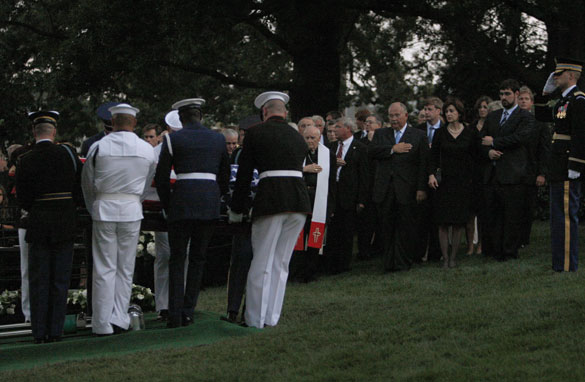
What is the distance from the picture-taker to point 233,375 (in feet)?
23.6

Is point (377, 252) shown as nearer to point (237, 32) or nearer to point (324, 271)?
point (324, 271)

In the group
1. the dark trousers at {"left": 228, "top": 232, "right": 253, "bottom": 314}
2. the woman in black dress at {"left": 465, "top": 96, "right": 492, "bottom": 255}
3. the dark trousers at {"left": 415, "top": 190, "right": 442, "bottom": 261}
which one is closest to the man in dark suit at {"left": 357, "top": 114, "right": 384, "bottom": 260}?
the dark trousers at {"left": 415, "top": 190, "right": 442, "bottom": 261}

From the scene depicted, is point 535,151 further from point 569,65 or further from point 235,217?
point 235,217

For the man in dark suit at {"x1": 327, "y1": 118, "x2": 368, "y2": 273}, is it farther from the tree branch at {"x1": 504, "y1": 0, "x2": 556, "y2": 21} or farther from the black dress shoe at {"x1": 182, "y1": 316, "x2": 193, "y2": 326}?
the tree branch at {"x1": 504, "y1": 0, "x2": 556, "y2": 21}

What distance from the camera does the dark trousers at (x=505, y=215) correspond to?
12750 mm

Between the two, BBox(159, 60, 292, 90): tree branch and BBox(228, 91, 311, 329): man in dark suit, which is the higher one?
BBox(159, 60, 292, 90): tree branch

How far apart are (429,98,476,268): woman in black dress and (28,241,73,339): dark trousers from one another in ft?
17.7

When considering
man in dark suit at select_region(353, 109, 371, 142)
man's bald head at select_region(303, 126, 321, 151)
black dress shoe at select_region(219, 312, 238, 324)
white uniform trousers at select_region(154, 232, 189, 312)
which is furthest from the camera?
man in dark suit at select_region(353, 109, 371, 142)

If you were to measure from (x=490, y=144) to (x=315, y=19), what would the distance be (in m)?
8.08

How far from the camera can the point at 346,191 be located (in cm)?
1379

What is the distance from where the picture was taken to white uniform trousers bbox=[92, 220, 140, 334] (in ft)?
30.6

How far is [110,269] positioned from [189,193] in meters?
1.09

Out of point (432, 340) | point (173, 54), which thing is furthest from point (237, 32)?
point (432, 340)

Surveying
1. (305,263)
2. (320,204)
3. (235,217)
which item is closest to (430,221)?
(320,204)
